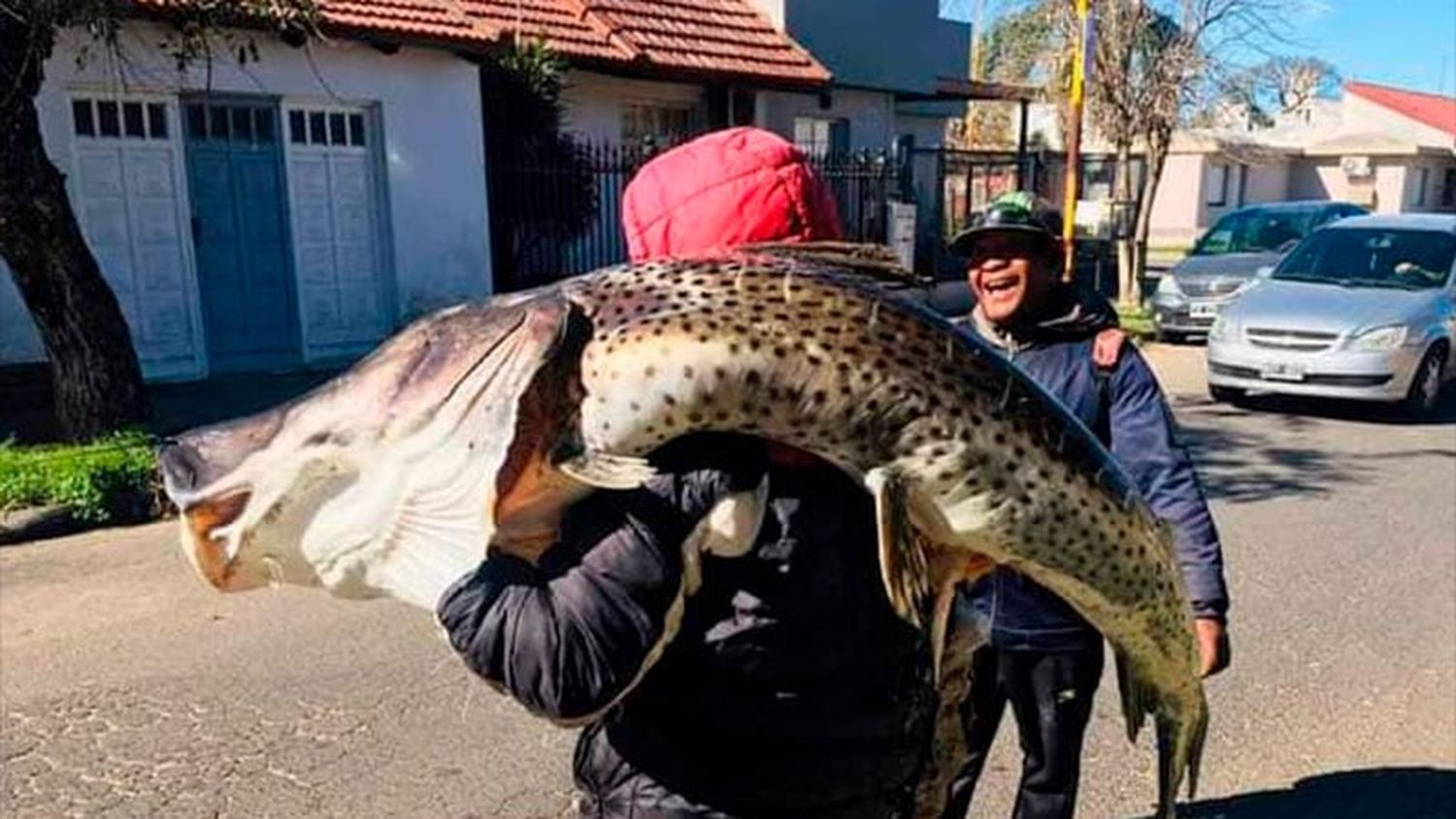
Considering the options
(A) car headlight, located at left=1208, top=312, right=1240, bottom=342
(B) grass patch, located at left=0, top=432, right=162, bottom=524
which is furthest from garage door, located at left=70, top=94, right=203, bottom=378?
(A) car headlight, located at left=1208, top=312, right=1240, bottom=342

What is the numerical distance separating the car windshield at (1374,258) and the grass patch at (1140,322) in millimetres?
3153

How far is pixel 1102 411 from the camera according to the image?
3.08m

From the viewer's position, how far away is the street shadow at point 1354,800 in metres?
3.83

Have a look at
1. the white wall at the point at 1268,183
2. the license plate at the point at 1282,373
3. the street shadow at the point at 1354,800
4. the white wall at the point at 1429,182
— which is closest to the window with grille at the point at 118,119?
the license plate at the point at 1282,373

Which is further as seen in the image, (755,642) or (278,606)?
(278,606)

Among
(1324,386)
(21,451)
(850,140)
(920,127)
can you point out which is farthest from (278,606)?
(920,127)

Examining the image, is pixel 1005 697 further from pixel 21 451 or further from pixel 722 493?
pixel 21 451

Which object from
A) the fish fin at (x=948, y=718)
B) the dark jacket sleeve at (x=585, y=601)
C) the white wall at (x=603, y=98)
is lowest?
the fish fin at (x=948, y=718)

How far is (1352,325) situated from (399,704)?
8.65 meters

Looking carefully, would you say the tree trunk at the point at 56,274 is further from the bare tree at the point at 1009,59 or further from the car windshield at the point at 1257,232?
the bare tree at the point at 1009,59

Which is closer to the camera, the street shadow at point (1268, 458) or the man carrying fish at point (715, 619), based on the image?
the man carrying fish at point (715, 619)

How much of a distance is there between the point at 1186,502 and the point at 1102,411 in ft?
0.93

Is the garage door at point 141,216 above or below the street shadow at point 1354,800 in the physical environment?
above

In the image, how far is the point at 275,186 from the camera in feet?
37.9
